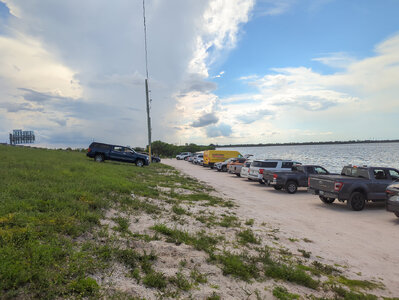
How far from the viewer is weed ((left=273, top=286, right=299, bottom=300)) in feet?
12.4

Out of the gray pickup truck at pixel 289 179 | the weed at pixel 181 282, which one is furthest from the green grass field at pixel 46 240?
the gray pickup truck at pixel 289 179

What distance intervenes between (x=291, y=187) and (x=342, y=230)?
7612 mm

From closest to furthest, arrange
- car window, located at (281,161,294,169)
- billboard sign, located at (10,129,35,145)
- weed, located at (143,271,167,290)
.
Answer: weed, located at (143,271,167,290), car window, located at (281,161,294,169), billboard sign, located at (10,129,35,145)

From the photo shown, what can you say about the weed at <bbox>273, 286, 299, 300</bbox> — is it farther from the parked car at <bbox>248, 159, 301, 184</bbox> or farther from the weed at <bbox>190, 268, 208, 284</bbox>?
the parked car at <bbox>248, 159, 301, 184</bbox>

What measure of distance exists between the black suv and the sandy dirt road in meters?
15.2

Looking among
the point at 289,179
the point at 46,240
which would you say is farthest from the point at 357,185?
the point at 46,240

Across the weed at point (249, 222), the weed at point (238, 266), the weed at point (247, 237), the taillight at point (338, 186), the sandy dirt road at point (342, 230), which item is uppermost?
the taillight at point (338, 186)

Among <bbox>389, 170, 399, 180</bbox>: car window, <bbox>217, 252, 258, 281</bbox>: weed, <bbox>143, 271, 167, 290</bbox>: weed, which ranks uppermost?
<bbox>389, 170, 399, 180</bbox>: car window

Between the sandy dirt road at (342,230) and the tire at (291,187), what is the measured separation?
2332 millimetres

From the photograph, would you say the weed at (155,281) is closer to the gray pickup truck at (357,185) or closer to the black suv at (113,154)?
the gray pickup truck at (357,185)

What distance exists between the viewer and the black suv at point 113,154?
23.1 meters

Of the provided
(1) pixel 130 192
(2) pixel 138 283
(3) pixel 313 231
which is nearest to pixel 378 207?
(3) pixel 313 231

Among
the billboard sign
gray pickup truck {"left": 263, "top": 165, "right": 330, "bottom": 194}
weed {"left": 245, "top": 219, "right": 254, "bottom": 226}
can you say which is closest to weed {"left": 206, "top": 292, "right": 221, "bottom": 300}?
weed {"left": 245, "top": 219, "right": 254, "bottom": 226}

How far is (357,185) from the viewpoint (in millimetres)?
10617
